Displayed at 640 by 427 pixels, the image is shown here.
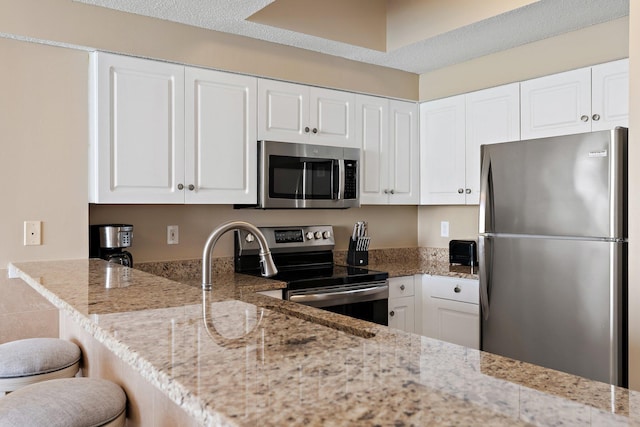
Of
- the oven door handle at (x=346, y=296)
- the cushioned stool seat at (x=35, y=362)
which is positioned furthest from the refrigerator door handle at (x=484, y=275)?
the cushioned stool seat at (x=35, y=362)

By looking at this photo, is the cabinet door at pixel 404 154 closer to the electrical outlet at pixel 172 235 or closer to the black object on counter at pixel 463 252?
the black object on counter at pixel 463 252

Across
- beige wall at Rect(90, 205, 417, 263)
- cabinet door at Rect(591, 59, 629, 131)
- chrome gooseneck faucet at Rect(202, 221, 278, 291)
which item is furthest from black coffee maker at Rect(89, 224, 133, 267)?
cabinet door at Rect(591, 59, 629, 131)

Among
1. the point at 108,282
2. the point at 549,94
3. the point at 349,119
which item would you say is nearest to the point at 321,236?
the point at 349,119

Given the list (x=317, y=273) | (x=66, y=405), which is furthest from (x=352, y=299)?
(x=66, y=405)

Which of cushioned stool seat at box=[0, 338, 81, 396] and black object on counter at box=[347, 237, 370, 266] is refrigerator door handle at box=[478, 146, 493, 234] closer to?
black object on counter at box=[347, 237, 370, 266]

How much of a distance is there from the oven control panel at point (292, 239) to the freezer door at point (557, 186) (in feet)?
3.99

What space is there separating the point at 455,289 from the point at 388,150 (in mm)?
1114

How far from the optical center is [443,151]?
3.92 meters

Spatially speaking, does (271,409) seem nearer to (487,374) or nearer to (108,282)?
(487,374)

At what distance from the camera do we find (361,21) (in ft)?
11.3

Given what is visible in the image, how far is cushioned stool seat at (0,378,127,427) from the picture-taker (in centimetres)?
123

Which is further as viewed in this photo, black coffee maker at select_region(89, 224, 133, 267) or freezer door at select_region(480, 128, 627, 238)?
black coffee maker at select_region(89, 224, 133, 267)

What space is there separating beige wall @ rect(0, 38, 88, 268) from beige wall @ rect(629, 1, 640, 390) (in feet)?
8.24

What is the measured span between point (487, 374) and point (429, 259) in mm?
3524
